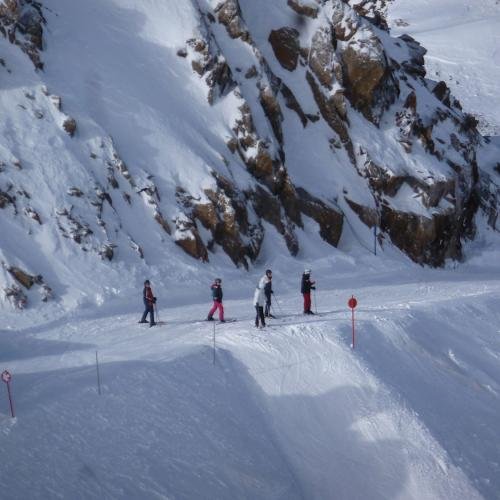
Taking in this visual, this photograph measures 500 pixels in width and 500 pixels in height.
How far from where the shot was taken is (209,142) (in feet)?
90.1

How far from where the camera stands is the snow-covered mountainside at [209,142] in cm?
2119

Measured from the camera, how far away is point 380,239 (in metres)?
31.9

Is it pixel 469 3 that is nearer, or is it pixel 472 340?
pixel 472 340

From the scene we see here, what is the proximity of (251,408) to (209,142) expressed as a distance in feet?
53.5

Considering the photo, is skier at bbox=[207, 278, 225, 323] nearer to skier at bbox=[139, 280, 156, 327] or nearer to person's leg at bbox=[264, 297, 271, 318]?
person's leg at bbox=[264, 297, 271, 318]

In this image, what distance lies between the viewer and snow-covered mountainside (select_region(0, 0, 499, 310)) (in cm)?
Result: 2119

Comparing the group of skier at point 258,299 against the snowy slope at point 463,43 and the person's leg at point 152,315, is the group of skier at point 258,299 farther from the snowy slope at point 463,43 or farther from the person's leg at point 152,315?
the snowy slope at point 463,43

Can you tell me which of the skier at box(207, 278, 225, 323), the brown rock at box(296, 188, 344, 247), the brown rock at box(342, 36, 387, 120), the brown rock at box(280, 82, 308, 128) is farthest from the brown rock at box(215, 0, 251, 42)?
the skier at box(207, 278, 225, 323)

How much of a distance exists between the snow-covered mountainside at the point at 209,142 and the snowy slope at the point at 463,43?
985 inches

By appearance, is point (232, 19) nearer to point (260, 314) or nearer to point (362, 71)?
point (362, 71)

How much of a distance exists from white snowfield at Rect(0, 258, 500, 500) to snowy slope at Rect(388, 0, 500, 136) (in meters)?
47.3

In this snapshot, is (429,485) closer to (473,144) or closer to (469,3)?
(473,144)

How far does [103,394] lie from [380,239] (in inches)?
861

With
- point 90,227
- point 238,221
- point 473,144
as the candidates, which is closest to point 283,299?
point 238,221
